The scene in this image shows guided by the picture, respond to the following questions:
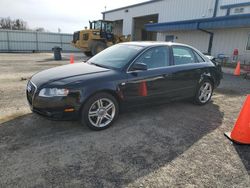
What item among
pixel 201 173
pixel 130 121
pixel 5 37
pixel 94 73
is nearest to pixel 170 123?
pixel 130 121

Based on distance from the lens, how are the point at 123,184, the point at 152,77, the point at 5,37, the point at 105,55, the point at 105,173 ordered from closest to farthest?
the point at 123,184
the point at 105,173
the point at 152,77
the point at 105,55
the point at 5,37

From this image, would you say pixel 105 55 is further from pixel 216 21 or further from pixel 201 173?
pixel 216 21

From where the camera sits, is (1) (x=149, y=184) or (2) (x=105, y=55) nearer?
(1) (x=149, y=184)

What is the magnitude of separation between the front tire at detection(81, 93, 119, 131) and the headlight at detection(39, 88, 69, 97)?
41 centimetres

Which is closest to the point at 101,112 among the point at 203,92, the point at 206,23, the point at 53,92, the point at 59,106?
the point at 59,106

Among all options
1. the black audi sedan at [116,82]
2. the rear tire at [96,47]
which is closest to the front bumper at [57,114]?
the black audi sedan at [116,82]

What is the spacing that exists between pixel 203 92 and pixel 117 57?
2.58 m

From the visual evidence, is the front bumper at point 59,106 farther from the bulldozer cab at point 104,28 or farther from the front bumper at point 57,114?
the bulldozer cab at point 104,28

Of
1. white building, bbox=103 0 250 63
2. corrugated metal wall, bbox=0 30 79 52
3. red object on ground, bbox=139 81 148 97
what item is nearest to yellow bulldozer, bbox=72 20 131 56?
white building, bbox=103 0 250 63

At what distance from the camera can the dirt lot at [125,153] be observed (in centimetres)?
248

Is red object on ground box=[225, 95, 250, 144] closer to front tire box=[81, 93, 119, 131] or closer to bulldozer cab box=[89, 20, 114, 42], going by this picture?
front tire box=[81, 93, 119, 131]

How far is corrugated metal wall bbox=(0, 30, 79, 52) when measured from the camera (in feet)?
75.4

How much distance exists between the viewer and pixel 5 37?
22859 mm

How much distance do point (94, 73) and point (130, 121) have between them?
49.5 inches
